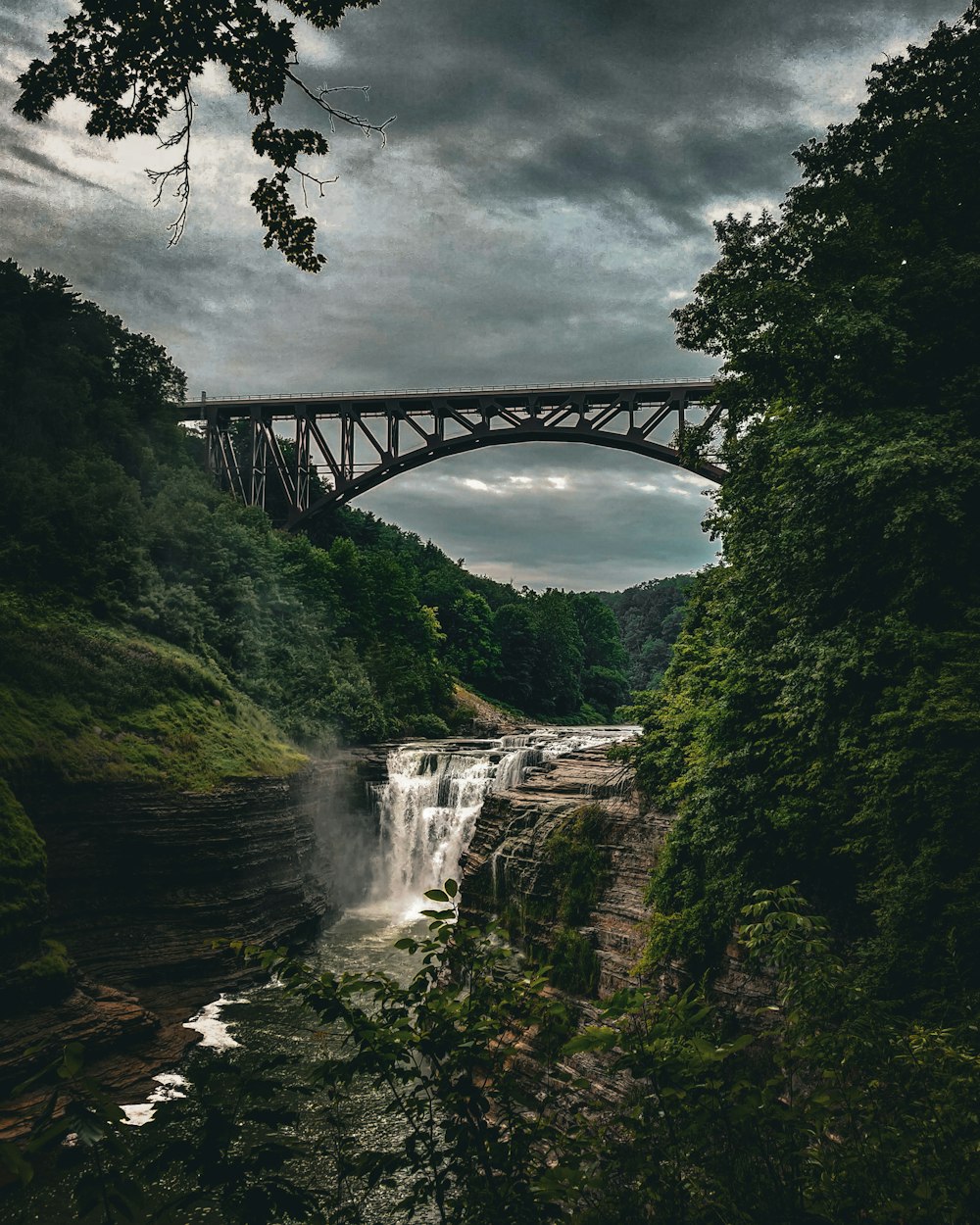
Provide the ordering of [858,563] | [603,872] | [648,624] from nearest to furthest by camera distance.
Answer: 1. [858,563]
2. [603,872]
3. [648,624]

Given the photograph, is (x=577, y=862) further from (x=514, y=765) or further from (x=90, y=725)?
(x=514, y=765)

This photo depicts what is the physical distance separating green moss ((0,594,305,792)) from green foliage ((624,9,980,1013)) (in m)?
12.3

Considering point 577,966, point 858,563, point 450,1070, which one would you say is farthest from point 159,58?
point 577,966

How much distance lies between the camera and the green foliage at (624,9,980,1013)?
7.61 m

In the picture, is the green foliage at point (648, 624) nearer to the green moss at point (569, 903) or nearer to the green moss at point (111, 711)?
the green moss at point (111, 711)

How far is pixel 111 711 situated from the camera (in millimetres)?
18500

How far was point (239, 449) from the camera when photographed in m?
53.7

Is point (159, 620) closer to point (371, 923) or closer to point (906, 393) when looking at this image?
point (371, 923)

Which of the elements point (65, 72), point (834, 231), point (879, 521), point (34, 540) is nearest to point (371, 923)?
point (34, 540)

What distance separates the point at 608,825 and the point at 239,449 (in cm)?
4697

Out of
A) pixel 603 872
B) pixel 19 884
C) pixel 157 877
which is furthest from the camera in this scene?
pixel 157 877

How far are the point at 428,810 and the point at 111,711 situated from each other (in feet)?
39.5

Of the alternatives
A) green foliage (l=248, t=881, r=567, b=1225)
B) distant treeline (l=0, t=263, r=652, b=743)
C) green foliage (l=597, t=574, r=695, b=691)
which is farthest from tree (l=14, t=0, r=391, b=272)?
green foliage (l=597, t=574, r=695, b=691)

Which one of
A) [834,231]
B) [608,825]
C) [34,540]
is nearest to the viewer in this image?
[834,231]
